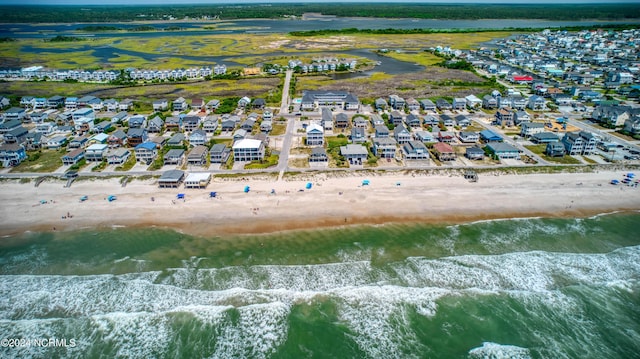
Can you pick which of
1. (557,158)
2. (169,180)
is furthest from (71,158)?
(557,158)

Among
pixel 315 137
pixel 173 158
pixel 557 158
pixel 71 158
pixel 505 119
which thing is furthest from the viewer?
pixel 505 119

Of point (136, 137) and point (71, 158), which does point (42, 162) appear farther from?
point (136, 137)

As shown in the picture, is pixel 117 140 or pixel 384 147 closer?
pixel 384 147

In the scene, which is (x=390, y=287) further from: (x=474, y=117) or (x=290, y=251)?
(x=474, y=117)

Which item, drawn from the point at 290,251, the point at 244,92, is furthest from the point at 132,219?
the point at 244,92

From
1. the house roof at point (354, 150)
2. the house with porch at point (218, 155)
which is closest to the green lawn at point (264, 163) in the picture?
the house with porch at point (218, 155)

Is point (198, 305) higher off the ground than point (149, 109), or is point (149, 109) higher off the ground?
point (149, 109)
